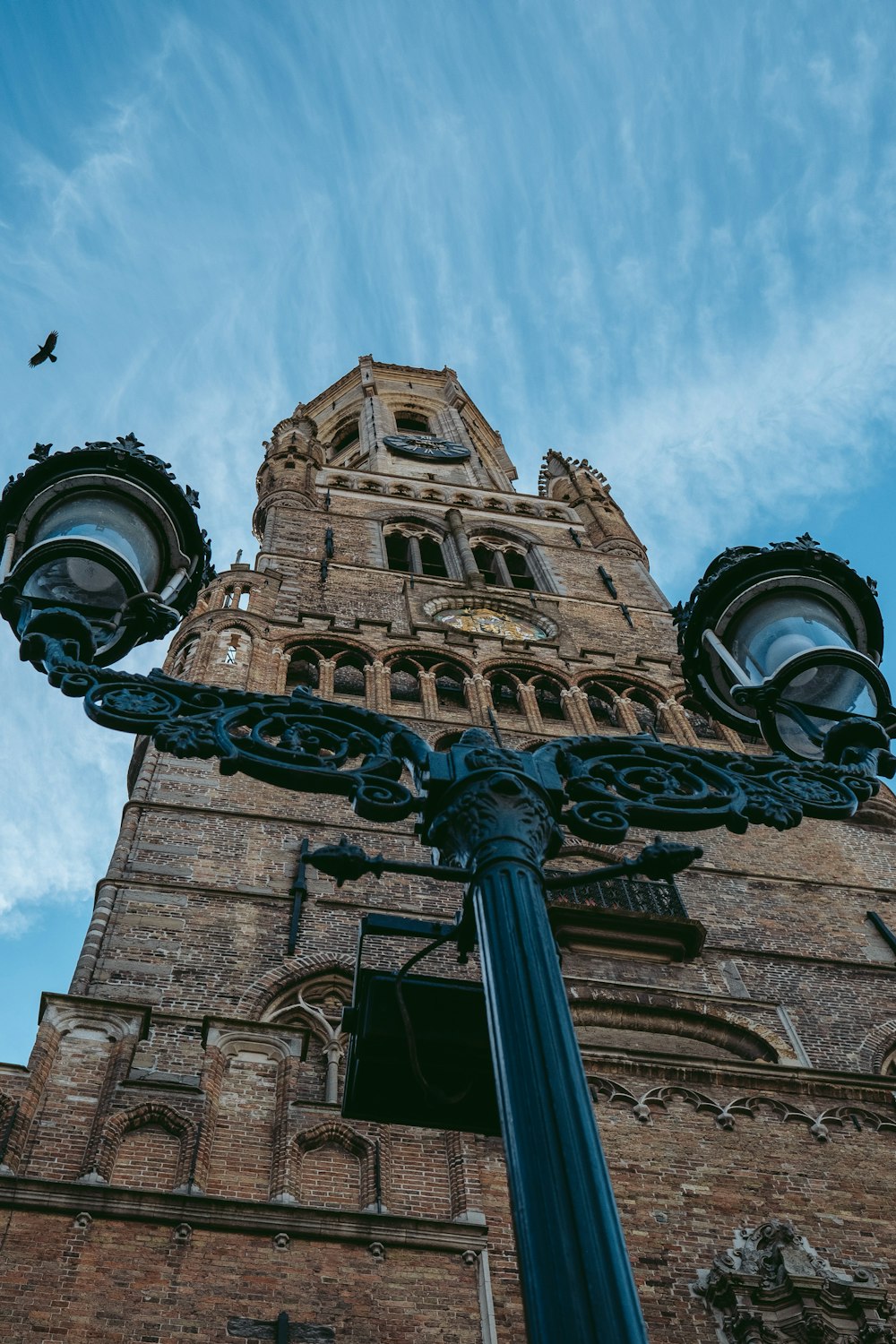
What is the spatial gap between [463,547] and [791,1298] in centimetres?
2146

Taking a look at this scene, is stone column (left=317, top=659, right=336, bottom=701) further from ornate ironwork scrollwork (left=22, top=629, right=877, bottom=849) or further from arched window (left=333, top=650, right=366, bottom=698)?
ornate ironwork scrollwork (left=22, top=629, right=877, bottom=849)

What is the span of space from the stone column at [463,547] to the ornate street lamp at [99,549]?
65.4 feet

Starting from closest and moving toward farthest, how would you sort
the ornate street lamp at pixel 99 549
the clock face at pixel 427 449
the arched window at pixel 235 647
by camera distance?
1. the ornate street lamp at pixel 99 549
2. the arched window at pixel 235 647
3. the clock face at pixel 427 449

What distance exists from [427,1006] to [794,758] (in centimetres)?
195

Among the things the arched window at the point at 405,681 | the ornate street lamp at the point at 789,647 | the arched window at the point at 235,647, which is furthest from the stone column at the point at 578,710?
the ornate street lamp at the point at 789,647

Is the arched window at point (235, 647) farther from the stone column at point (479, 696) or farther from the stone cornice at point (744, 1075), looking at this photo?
the stone cornice at point (744, 1075)

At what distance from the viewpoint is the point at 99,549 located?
16.4 ft

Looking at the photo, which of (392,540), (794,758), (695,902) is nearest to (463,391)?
(392,540)

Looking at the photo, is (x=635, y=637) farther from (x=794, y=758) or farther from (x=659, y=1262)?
(x=794, y=758)

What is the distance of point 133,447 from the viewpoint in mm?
5527

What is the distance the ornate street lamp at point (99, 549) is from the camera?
495 cm

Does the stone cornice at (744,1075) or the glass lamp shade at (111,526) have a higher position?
the stone cornice at (744,1075)

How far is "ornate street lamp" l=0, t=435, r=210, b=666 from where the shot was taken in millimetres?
4949

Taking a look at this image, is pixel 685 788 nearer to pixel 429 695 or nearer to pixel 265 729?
pixel 265 729
